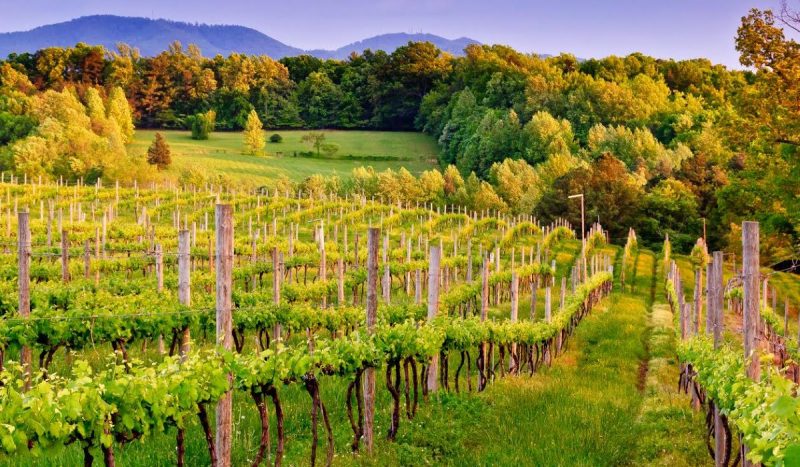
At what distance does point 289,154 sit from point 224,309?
101m

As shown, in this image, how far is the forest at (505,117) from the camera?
32188 mm

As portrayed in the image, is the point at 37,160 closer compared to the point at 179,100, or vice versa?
the point at 37,160

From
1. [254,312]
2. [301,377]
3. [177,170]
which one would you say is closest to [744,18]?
[254,312]

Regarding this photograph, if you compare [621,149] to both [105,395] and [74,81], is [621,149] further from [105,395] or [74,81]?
[105,395]

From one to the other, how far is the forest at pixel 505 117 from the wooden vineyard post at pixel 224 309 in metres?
25.8

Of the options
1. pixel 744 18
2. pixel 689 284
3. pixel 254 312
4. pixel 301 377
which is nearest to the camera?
pixel 301 377

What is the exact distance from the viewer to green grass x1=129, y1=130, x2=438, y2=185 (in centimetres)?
9169

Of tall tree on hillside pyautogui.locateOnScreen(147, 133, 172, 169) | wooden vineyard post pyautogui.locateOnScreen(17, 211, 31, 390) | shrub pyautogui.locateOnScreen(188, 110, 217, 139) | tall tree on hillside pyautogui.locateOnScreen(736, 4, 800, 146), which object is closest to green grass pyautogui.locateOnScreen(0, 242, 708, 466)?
wooden vineyard post pyautogui.locateOnScreen(17, 211, 31, 390)

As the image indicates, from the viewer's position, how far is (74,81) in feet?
378

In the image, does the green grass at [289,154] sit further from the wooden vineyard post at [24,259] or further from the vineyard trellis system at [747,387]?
the vineyard trellis system at [747,387]

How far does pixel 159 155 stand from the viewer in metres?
88.9

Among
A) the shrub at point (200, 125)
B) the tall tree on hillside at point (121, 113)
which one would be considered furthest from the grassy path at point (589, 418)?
the shrub at point (200, 125)

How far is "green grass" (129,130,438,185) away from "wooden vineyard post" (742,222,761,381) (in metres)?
81.4

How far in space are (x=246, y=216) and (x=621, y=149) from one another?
58242mm
